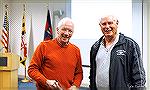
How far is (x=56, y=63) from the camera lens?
154cm

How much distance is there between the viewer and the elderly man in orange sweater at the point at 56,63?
153 cm

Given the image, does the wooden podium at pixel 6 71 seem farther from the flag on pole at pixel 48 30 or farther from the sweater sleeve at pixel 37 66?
the sweater sleeve at pixel 37 66

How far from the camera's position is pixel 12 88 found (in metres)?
3.26

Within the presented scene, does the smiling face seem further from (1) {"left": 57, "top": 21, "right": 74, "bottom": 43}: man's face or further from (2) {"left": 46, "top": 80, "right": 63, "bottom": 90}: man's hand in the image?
(2) {"left": 46, "top": 80, "right": 63, "bottom": 90}: man's hand

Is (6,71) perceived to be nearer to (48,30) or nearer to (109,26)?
(48,30)

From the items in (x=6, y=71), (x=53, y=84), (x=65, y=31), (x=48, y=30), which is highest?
(x=48, y=30)

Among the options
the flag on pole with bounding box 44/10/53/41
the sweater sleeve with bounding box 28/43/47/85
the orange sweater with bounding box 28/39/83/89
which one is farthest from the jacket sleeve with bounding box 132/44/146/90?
the flag on pole with bounding box 44/10/53/41

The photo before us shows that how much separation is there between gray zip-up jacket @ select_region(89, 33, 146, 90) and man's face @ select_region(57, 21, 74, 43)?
0.34m

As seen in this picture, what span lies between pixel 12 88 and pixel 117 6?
202 centimetres

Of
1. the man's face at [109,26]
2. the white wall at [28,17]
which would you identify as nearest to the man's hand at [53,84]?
the man's face at [109,26]

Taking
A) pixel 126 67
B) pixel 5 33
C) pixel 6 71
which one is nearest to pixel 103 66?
pixel 126 67

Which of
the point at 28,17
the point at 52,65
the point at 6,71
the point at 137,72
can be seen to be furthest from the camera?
the point at 28,17

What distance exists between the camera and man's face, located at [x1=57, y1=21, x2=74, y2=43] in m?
1.54

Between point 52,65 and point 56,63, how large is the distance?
0.03 m
